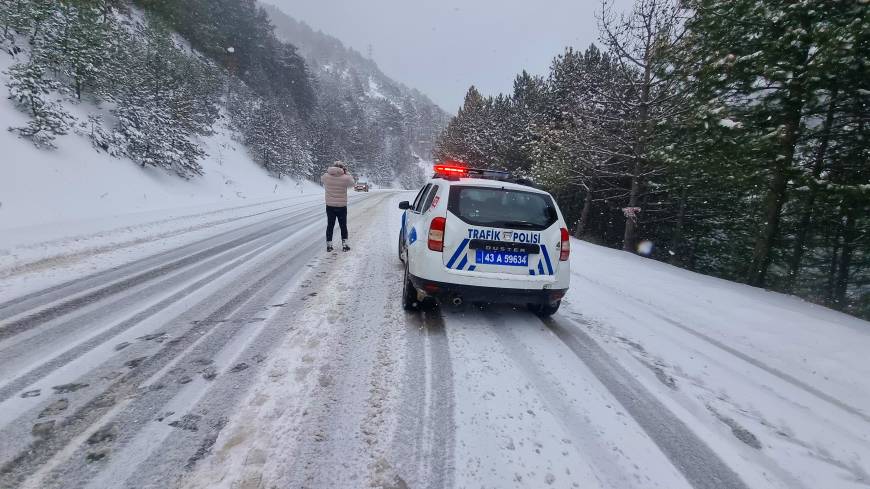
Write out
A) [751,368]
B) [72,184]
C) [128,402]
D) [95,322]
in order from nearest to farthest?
[128,402]
[95,322]
[751,368]
[72,184]

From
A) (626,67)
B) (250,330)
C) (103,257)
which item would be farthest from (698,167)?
(103,257)

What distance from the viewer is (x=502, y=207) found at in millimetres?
4492

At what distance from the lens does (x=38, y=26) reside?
52.8 feet

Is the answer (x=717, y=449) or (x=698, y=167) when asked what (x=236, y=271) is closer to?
(x=717, y=449)

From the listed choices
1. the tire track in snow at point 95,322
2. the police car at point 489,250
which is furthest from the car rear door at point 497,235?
the tire track in snow at point 95,322

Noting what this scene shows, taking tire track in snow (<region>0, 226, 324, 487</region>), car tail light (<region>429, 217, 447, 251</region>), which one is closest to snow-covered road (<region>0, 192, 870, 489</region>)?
tire track in snow (<region>0, 226, 324, 487</region>)

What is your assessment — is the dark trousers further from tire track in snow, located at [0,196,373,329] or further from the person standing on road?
tire track in snow, located at [0,196,373,329]

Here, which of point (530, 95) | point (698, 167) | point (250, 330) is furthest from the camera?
point (530, 95)

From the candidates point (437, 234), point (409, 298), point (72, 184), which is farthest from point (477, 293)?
point (72, 184)

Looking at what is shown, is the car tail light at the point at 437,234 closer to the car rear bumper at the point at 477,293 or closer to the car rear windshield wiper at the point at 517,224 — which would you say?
the car rear bumper at the point at 477,293

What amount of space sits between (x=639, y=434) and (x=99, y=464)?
3.29 m

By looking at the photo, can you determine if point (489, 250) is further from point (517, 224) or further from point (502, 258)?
point (517, 224)

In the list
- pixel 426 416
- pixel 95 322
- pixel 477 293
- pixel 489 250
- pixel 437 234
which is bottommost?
pixel 95 322

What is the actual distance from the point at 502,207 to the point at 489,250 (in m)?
0.57
